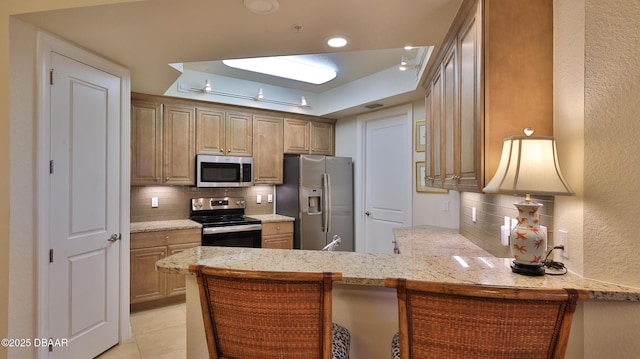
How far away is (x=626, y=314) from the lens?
3.67 ft

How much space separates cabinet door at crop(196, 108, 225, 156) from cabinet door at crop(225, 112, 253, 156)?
8 centimetres

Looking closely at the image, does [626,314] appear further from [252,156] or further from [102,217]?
[252,156]

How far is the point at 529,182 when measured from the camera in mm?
1204

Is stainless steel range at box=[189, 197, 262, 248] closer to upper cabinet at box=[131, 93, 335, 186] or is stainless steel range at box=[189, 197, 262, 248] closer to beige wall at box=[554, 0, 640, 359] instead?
upper cabinet at box=[131, 93, 335, 186]

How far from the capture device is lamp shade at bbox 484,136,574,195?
1186 millimetres

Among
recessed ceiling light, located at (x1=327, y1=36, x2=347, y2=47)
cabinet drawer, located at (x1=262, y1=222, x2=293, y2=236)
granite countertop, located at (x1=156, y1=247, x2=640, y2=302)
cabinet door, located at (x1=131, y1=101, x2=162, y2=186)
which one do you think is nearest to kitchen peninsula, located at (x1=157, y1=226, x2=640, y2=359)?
granite countertop, located at (x1=156, y1=247, x2=640, y2=302)

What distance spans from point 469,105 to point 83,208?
8.68 ft

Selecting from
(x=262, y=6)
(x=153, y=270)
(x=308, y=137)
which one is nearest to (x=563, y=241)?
(x=262, y=6)

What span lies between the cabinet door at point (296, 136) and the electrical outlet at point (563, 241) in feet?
11.9

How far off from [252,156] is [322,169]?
3.17 feet

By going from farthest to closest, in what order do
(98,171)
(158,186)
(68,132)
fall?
(158,186) < (98,171) < (68,132)

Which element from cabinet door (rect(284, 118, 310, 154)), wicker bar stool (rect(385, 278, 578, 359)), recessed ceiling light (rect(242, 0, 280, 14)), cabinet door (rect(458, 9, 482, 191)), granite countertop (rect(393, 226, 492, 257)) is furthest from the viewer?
cabinet door (rect(284, 118, 310, 154))

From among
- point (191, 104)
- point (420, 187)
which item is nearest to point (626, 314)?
point (420, 187)

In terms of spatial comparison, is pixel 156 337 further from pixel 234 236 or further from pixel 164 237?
pixel 234 236
